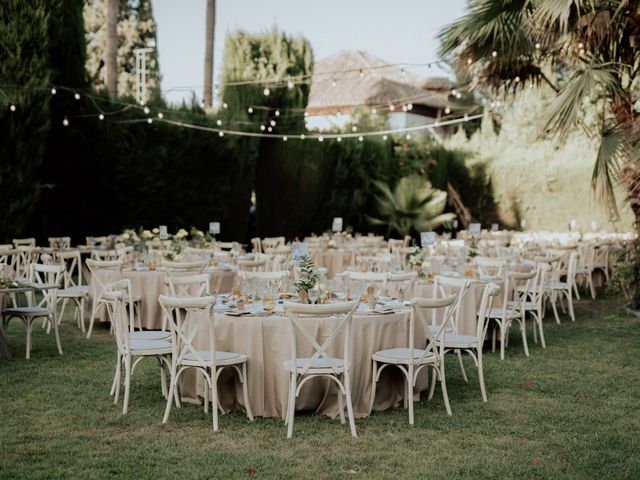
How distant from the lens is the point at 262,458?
497 cm

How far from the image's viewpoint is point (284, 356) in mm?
5844

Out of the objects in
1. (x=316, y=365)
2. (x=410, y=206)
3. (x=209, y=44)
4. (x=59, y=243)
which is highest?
(x=209, y=44)

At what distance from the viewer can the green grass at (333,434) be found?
480 centimetres

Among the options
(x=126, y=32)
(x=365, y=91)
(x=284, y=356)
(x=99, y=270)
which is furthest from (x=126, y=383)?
(x=126, y=32)

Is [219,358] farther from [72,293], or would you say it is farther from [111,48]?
[111,48]

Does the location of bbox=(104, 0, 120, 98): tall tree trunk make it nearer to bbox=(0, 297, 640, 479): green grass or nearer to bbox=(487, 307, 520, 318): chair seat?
bbox=(0, 297, 640, 479): green grass

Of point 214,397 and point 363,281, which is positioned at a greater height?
point 363,281

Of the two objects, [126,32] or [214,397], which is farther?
[126,32]

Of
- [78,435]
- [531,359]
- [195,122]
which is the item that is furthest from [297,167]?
[78,435]

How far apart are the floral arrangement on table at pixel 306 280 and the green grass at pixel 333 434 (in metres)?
0.93

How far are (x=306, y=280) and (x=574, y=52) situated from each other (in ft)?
21.6

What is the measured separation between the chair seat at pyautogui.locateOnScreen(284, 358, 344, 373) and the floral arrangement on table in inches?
28.0

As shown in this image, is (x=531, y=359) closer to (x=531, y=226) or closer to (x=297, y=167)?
(x=297, y=167)

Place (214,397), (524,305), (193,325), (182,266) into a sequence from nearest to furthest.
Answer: (214,397), (193,325), (524,305), (182,266)
